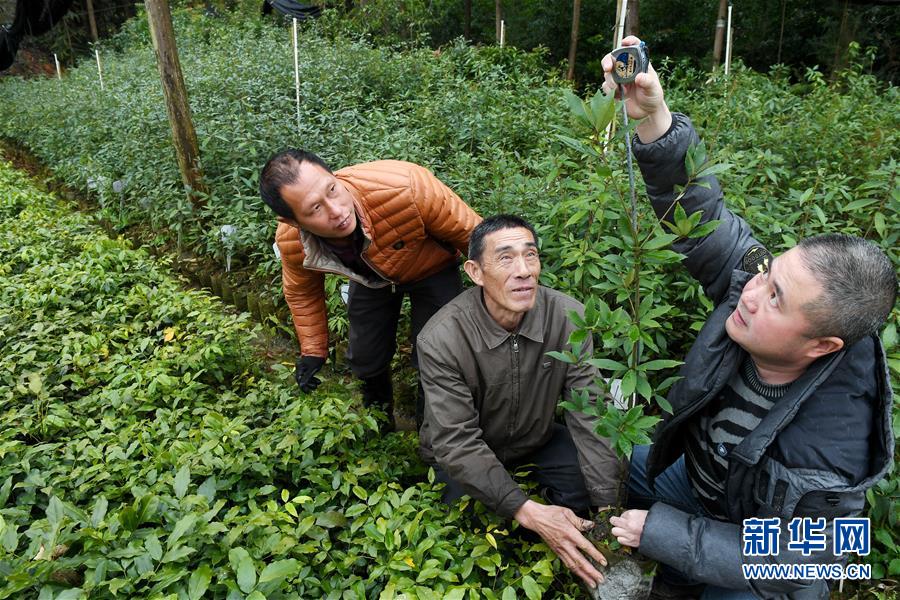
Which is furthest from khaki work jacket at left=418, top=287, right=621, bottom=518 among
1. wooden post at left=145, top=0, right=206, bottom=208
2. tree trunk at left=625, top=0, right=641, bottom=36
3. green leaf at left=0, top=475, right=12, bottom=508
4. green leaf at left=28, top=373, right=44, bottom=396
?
tree trunk at left=625, top=0, right=641, bottom=36

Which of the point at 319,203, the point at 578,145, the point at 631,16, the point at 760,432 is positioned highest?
the point at 631,16

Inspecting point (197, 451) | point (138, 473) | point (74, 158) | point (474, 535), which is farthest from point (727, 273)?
point (74, 158)

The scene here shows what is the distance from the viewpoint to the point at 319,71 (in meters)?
7.02

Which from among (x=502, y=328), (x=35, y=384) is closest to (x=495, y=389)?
(x=502, y=328)

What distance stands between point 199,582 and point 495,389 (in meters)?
1.12

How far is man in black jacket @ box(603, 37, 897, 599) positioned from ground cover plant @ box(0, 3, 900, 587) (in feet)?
0.68

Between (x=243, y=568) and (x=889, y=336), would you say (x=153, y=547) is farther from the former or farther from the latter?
(x=889, y=336)

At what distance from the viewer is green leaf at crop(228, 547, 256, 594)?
1.54 m

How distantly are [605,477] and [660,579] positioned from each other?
40 cm

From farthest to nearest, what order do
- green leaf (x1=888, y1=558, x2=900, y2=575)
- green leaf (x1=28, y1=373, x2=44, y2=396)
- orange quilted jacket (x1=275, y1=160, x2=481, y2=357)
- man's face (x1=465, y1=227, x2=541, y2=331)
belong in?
green leaf (x1=28, y1=373, x2=44, y2=396), orange quilted jacket (x1=275, y1=160, x2=481, y2=357), green leaf (x1=888, y1=558, x2=900, y2=575), man's face (x1=465, y1=227, x2=541, y2=331)

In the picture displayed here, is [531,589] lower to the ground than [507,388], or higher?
lower

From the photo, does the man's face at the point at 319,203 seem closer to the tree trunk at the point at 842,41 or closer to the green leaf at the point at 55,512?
the green leaf at the point at 55,512

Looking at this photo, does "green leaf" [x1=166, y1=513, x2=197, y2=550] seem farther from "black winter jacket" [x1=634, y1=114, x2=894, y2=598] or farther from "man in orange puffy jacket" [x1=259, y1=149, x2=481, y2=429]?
"black winter jacket" [x1=634, y1=114, x2=894, y2=598]

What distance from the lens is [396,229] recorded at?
254 cm
